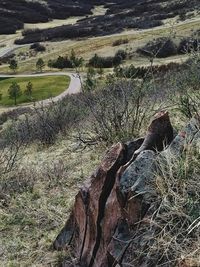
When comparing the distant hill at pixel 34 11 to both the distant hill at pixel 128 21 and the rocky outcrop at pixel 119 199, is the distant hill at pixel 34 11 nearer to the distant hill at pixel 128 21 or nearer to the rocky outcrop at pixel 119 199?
the distant hill at pixel 128 21

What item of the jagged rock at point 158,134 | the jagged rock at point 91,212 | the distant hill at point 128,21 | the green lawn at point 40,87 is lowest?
the green lawn at point 40,87

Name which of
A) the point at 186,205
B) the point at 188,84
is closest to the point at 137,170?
the point at 186,205

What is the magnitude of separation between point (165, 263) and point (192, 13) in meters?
83.8

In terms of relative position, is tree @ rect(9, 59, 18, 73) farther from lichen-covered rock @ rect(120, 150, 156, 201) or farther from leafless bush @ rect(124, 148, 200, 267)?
leafless bush @ rect(124, 148, 200, 267)

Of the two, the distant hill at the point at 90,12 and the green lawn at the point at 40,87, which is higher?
the distant hill at the point at 90,12

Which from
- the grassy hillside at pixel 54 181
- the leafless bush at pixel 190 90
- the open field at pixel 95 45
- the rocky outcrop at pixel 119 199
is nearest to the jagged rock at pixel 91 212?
the rocky outcrop at pixel 119 199

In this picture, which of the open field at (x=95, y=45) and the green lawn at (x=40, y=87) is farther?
the open field at (x=95, y=45)

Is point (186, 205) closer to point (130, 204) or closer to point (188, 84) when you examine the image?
point (130, 204)

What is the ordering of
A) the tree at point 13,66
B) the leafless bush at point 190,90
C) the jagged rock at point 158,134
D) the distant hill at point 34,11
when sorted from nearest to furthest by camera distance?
1. the jagged rock at point 158,134
2. the leafless bush at point 190,90
3. the tree at point 13,66
4. the distant hill at point 34,11

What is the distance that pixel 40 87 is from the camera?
59344 millimetres

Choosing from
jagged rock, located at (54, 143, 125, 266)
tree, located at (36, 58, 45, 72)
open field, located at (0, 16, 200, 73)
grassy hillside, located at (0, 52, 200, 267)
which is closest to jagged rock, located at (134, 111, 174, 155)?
jagged rock, located at (54, 143, 125, 266)

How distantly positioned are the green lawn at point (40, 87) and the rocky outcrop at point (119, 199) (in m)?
45.6

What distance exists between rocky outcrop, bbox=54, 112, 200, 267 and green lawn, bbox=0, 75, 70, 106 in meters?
Answer: 45.6

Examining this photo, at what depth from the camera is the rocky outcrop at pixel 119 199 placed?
14.0ft
